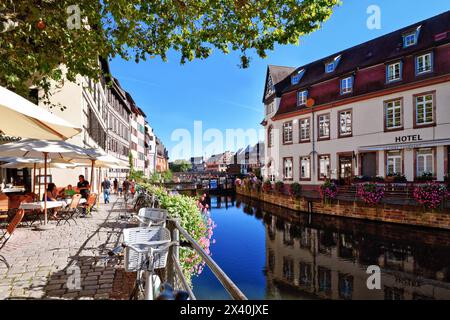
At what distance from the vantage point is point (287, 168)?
1187 inches

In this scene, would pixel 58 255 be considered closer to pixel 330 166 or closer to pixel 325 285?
pixel 325 285

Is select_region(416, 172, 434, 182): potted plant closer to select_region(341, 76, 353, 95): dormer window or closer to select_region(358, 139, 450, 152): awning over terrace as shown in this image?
select_region(358, 139, 450, 152): awning over terrace

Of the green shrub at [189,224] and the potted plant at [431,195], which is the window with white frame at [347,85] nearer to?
the potted plant at [431,195]

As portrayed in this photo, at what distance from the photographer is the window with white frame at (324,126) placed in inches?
1030

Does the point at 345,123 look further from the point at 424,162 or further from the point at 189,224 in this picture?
the point at 189,224

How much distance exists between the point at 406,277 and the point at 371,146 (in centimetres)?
1509

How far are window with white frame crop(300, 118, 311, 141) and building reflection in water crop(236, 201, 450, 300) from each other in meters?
13.0

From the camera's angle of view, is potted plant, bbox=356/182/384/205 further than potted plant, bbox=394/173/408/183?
No

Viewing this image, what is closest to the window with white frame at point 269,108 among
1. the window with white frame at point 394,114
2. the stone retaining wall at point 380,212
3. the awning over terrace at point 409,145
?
the awning over terrace at point 409,145

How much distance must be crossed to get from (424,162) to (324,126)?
8569 millimetres

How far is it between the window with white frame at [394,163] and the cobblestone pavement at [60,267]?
1971cm

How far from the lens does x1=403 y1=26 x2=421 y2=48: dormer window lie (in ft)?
71.4

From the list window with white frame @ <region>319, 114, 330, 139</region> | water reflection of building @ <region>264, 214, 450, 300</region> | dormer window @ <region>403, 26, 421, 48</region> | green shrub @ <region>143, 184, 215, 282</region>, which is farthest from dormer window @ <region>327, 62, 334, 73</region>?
green shrub @ <region>143, 184, 215, 282</region>
